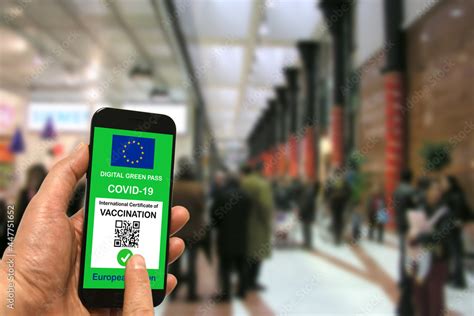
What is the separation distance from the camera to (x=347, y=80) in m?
11.0

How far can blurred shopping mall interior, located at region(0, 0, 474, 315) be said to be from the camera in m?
4.30

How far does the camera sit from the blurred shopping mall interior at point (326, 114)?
14.1 feet

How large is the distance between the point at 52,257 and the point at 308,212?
6812 millimetres

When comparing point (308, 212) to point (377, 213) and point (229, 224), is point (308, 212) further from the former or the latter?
point (229, 224)

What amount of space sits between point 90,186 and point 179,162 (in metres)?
3.20

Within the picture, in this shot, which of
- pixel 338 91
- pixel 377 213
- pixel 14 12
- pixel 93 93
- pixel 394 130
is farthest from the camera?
pixel 338 91

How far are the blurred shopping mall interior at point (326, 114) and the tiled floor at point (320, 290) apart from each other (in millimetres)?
25

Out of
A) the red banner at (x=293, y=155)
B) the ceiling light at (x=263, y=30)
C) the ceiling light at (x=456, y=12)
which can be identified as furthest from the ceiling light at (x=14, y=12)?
the red banner at (x=293, y=155)

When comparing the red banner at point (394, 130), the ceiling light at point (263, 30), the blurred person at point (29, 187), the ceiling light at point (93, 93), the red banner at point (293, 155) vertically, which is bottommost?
the blurred person at point (29, 187)

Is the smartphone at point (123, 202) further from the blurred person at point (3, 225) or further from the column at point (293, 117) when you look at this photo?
the column at point (293, 117)

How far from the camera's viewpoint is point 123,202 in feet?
2.77

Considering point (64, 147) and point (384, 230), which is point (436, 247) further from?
point (384, 230)

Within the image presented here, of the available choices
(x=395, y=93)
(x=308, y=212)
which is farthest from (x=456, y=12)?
(x=308, y=212)

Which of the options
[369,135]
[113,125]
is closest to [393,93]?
[369,135]
